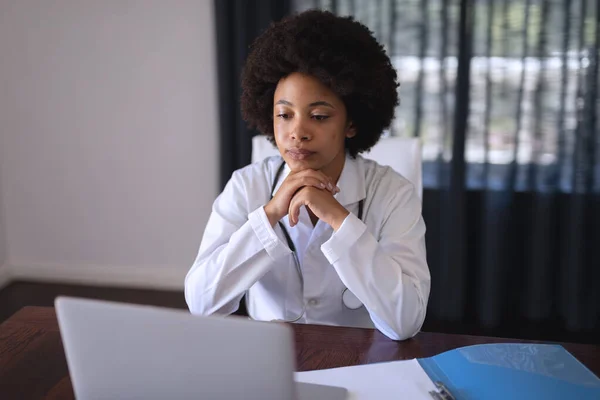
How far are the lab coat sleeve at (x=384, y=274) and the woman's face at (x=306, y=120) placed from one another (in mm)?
178

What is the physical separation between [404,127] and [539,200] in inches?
24.9

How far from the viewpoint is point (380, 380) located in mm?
1057

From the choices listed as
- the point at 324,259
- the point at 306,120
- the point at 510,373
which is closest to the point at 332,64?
the point at 306,120

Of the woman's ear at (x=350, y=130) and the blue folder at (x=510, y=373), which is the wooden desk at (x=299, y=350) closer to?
the blue folder at (x=510, y=373)

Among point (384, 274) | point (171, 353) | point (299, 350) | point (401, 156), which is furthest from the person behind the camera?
point (401, 156)

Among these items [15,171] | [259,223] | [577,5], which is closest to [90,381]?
[259,223]

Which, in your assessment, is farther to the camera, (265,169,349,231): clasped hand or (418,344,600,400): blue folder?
(265,169,349,231): clasped hand

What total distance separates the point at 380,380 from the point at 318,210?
43cm

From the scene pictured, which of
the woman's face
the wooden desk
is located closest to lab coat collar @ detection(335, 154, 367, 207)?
the woman's face

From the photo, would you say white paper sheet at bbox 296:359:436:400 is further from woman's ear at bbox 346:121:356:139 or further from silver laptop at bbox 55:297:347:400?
woman's ear at bbox 346:121:356:139

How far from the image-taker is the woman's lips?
1.44m

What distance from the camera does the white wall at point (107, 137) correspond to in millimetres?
3125

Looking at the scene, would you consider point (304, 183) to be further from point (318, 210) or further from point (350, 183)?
point (350, 183)

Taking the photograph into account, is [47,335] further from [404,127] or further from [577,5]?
[577,5]
